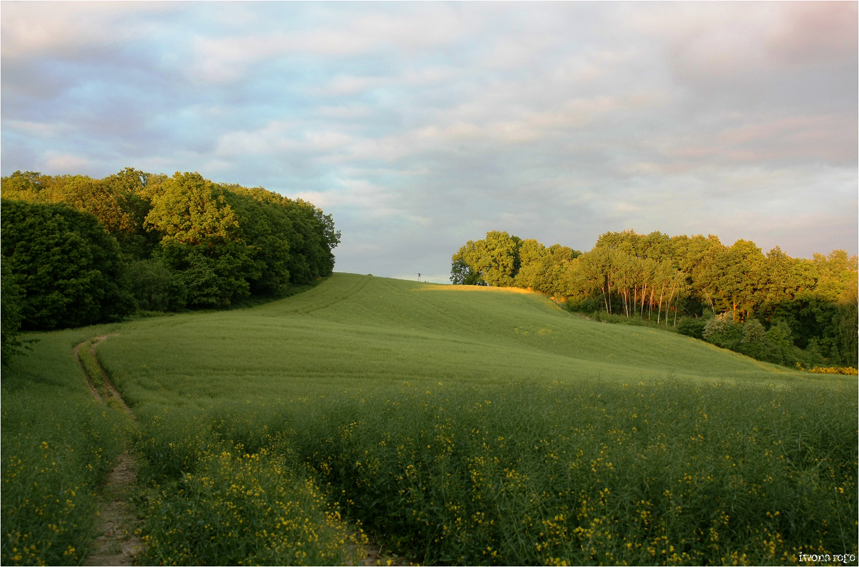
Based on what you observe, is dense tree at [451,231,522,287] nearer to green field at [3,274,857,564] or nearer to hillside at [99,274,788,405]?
hillside at [99,274,788,405]

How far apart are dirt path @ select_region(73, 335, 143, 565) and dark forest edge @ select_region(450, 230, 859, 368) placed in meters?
50.3

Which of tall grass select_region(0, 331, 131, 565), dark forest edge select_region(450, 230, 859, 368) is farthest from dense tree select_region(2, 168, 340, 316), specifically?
dark forest edge select_region(450, 230, 859, 368)

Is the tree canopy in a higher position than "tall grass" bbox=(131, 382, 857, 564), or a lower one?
higher

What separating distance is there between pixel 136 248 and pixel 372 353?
3439cm

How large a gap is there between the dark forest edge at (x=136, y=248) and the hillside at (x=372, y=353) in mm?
4053

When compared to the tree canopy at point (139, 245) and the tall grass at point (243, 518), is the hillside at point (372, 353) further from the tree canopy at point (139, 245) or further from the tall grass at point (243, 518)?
the tall grass at point (243, 518)

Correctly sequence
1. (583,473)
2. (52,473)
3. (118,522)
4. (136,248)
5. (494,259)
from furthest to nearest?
(494,259) → (136,248) → (118,522) → (583,473) → (52,473)

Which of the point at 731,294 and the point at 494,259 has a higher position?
the point at 494,259

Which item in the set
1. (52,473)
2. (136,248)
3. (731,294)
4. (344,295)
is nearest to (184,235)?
(136,248)

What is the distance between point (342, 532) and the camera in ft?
24.0

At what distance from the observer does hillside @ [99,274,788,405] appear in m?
21.9

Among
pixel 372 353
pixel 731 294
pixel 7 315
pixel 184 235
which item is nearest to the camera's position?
pixel 7 315

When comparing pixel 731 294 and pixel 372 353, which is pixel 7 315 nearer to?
pixel 372 353

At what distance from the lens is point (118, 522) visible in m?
8.22
